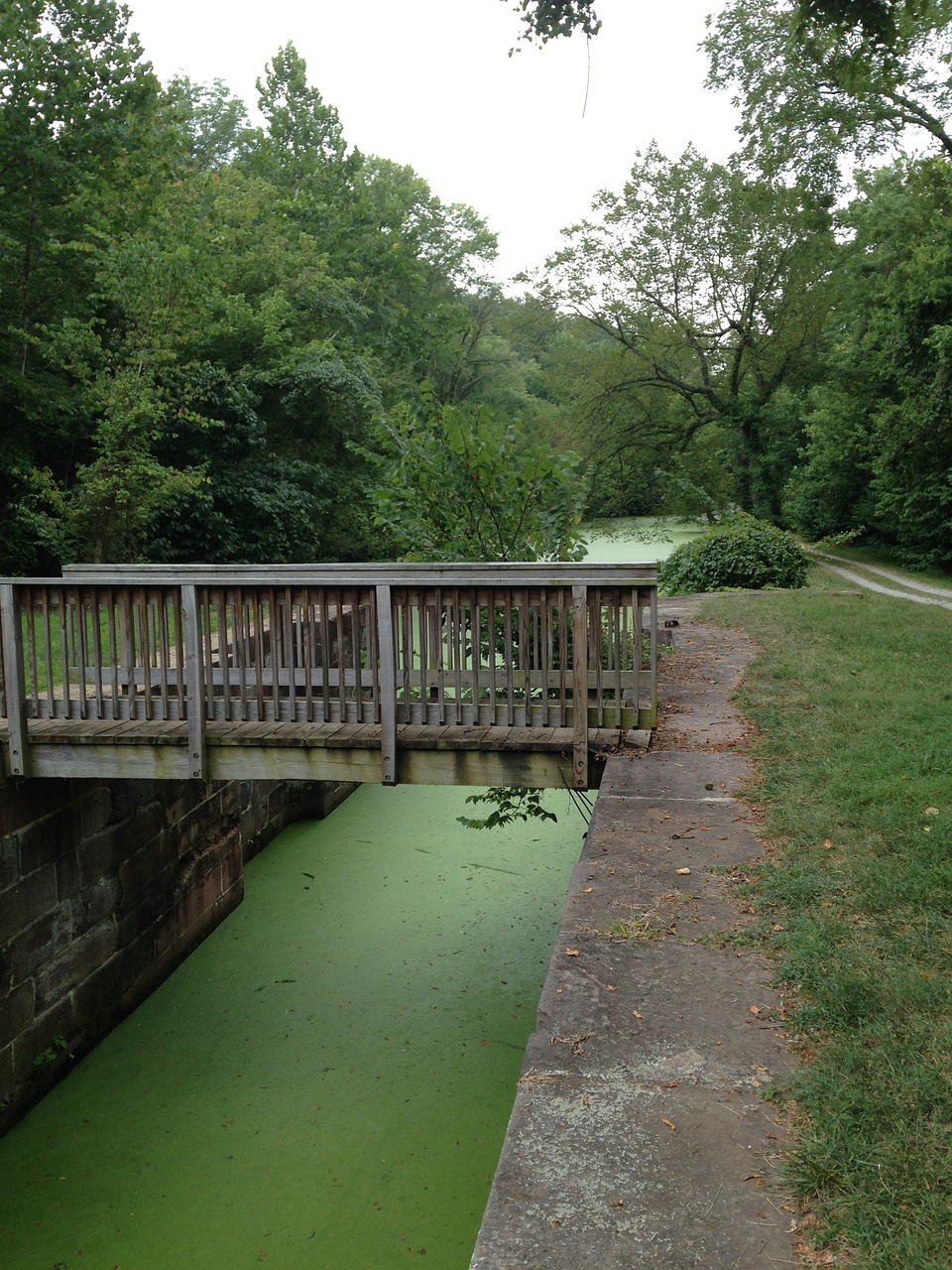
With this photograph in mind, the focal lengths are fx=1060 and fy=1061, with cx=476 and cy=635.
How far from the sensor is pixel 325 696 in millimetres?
5672

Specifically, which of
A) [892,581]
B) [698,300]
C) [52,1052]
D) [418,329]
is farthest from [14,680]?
[698,300]

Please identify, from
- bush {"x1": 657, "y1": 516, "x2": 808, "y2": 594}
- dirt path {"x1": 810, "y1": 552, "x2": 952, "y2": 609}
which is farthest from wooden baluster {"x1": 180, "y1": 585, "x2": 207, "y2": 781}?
bush {"x1": 657, "y1": 516, "x2": 808, "y2": 594}

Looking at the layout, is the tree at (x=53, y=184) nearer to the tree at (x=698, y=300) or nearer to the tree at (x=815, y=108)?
the tree at (x=815, y=108)

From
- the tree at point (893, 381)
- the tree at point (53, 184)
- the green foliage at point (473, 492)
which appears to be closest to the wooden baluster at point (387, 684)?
the green foliage at point (473, 492)

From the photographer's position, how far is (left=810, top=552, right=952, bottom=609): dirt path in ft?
60.0

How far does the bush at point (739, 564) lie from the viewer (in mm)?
18672

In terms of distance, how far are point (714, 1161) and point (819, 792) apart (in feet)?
9.64

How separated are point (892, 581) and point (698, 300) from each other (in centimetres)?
989

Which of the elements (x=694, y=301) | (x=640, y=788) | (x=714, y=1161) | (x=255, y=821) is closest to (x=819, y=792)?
(x=640, y=788)

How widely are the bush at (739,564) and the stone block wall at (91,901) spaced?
12480 millimetres

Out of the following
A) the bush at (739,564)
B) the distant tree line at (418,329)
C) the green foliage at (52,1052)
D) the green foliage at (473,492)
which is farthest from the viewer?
the bush at (739,564)

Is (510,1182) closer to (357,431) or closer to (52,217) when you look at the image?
(52,217)

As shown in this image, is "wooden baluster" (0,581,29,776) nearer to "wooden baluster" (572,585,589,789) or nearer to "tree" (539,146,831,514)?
"wooden baluster" (572,585,589,789)

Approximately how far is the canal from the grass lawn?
211 cm
